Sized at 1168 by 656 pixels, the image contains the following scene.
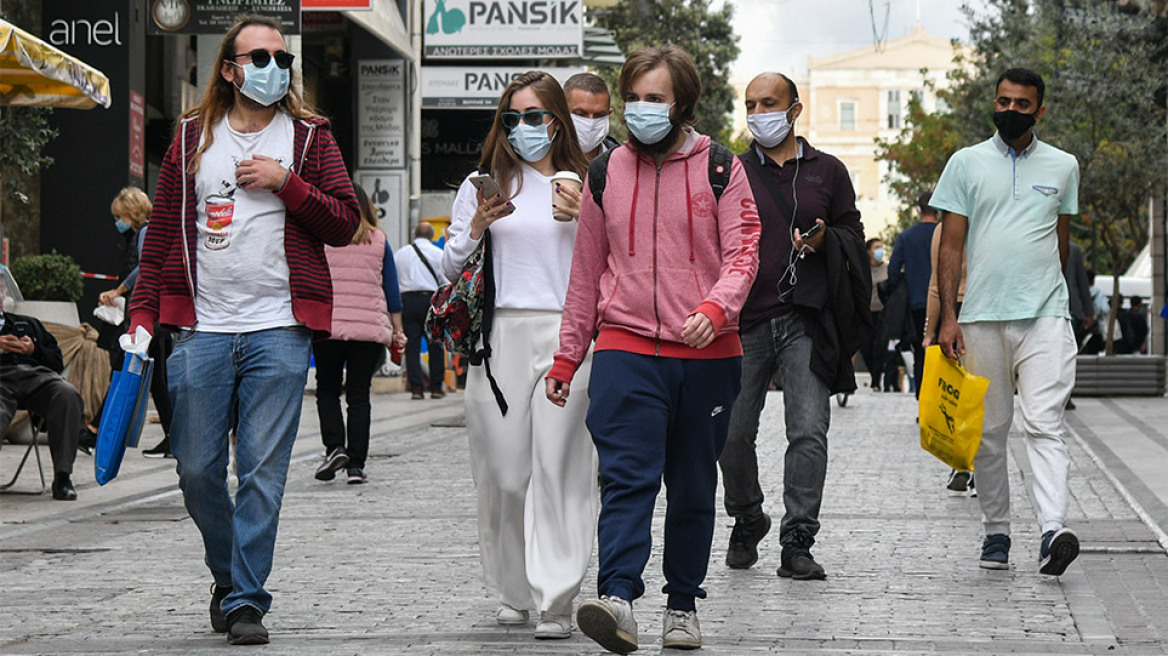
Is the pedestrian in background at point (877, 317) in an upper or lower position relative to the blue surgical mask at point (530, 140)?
lower

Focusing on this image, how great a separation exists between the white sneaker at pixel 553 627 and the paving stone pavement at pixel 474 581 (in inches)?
2.1

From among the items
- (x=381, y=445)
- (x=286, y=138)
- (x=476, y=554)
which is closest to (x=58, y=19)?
(x=381, y=445)

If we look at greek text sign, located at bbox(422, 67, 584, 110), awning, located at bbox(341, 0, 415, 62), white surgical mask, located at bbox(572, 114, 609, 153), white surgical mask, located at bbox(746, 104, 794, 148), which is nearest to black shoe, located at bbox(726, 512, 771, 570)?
white surgical mask, located at bbox(746, 104, 794, 148)

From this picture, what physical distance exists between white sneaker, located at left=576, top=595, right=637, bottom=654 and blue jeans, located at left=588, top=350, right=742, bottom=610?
0.34 ft

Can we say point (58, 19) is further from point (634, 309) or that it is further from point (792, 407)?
point (634, 309)

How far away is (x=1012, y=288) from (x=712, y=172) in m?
2.24

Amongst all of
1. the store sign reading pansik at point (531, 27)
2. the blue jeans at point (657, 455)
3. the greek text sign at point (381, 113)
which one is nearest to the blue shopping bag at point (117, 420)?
the blue jeans at point (657, 455)

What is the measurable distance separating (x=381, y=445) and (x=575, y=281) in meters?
9.02

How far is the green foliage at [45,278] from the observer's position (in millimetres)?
14891

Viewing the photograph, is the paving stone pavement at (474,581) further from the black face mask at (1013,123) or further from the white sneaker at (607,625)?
the black face mask at (1013,123)

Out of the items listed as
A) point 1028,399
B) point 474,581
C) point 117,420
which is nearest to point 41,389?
point 474,581

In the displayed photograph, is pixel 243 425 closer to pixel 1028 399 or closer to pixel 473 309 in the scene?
pixel 473 309

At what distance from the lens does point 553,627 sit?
228 inches

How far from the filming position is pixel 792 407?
7.31 meters
